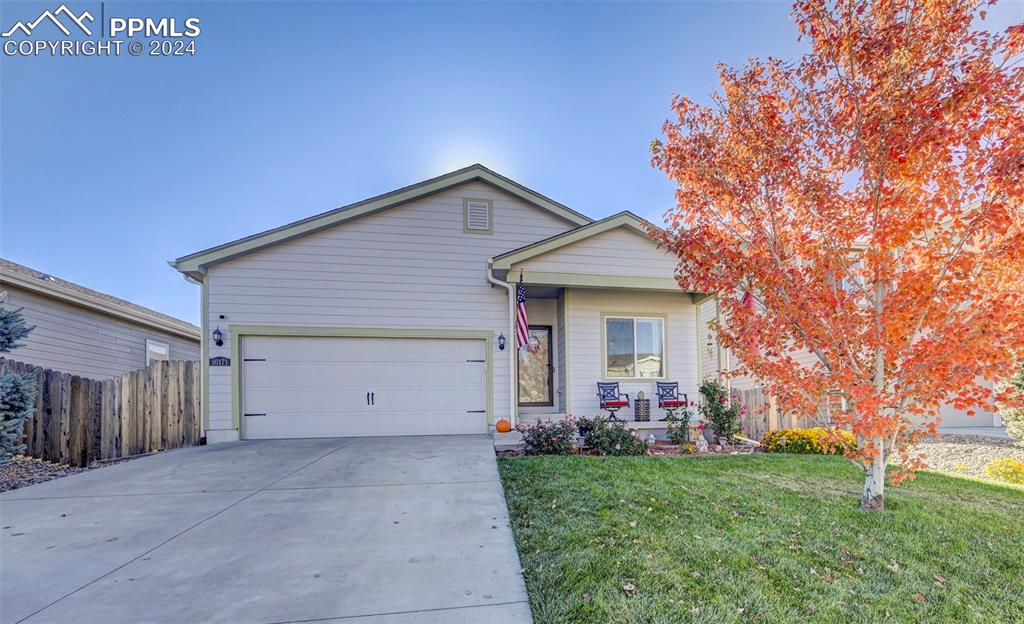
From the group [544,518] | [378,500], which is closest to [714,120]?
[544,518]

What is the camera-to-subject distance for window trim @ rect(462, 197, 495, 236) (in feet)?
32.8

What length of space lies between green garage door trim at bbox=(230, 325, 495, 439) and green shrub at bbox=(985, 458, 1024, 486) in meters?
7.69

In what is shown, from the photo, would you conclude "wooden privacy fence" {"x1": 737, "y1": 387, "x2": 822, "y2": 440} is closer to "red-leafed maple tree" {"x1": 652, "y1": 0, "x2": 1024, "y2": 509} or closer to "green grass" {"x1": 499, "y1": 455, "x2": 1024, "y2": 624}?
"green grass" {"x1": 499, "y1": 455, "x2": 1024, "y2": 624}

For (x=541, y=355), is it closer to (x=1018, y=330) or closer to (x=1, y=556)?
(x=1018, y=330)

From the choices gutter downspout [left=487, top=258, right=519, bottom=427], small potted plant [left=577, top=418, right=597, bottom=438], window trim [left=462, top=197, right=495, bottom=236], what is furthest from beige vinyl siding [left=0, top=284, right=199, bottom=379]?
small potted plant [left=577, top=418, right=597, bottom=438]

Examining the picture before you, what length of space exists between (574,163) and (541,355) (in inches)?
254

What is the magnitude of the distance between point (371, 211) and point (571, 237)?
4190 mm

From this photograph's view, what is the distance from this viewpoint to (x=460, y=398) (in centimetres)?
943

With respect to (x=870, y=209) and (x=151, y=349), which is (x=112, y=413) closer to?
(x=151, y=349)

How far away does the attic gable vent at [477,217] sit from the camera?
394 inches

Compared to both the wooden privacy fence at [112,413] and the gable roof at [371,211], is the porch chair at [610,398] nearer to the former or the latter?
the gable roof at [371,211]

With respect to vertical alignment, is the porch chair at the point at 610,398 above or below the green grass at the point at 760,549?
above

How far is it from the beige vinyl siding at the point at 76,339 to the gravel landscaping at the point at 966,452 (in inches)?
652

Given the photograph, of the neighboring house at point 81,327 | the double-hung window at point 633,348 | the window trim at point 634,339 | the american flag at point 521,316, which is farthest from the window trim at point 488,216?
the neighboring house at point 81,327
